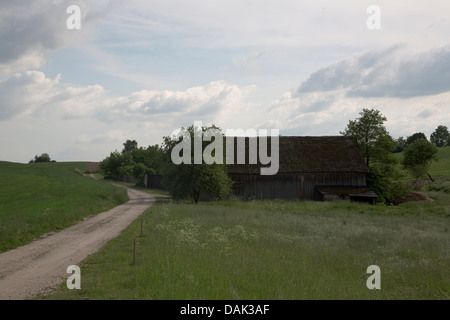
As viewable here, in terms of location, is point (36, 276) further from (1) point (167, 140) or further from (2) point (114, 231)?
(1) point (167, 140)

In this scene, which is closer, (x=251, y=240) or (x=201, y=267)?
(x=201, y=267)

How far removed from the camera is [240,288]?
31.7 ft

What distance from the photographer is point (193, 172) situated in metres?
40.1

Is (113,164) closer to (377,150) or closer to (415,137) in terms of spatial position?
(377,150)

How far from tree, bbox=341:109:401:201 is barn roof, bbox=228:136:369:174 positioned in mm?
1711

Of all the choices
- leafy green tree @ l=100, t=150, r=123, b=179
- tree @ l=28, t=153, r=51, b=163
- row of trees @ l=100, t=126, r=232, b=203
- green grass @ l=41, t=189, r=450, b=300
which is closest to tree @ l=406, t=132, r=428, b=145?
leafy green tree @ l=100, t=150, r=123, b=179

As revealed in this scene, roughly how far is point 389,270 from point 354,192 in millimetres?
33002

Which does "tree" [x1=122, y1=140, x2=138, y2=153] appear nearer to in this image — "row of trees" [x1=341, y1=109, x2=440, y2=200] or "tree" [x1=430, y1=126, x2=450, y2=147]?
"tree" [x1=430, y1=126, x2=450, y2=147]

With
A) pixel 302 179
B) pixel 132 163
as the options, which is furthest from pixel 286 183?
pixel 132 163

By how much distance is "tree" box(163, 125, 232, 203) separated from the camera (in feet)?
130

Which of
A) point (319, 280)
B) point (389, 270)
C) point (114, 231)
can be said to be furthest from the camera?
point (114, 231)

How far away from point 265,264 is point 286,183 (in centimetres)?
3374

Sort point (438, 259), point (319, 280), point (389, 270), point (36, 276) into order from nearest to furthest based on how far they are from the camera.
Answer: point (319, 280) < point (36, 276) < point (389, 270) < point (438, 259)
